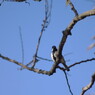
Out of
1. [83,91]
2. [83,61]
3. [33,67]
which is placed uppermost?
[83,61]

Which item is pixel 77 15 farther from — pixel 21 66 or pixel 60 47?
pixel 21 66

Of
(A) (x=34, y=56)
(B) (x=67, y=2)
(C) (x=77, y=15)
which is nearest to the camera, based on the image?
(C) (x=77, y=15)

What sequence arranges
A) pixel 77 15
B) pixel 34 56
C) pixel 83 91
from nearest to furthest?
pixel 77 15, pixel 34 56, pixel 83 91

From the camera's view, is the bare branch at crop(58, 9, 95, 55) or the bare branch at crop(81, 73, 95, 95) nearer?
the bare branch at crop(58, 9, 95, 55)

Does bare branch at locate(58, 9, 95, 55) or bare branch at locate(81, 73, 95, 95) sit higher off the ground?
bare branch at locate(58, 9, 95, 55)

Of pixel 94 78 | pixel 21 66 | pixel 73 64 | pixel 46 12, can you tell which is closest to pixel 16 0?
pixel 46 12

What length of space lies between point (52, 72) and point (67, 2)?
118 cm

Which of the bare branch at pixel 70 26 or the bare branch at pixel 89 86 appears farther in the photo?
the bare branch at pixel 89 86

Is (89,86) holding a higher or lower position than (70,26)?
lower

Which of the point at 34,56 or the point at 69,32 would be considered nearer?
the point at 69,32

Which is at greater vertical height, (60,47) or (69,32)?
(69,32)

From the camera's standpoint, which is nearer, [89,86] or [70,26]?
[70,26]

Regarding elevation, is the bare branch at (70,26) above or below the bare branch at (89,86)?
above

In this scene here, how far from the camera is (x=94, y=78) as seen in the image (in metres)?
4.49
